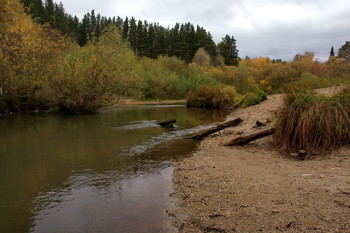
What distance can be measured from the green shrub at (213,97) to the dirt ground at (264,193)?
2711 centimetres

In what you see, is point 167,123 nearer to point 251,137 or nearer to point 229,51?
point 251,137

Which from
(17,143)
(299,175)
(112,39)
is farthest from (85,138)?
(112,39)

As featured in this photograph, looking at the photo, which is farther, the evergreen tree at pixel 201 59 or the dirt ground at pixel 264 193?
the evergreen tree at pixel 201 59

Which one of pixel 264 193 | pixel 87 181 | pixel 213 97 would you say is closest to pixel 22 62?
pixel 87 181

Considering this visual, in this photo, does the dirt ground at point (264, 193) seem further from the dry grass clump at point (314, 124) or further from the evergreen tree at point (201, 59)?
the evergreen tree at point (201, 59)

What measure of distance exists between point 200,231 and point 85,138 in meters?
11.8

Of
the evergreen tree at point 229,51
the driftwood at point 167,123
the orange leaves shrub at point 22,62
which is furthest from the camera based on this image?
the evergreen tree at point 229,51

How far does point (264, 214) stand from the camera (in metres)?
5.28

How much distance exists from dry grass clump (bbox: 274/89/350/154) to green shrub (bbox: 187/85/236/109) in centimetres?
2619

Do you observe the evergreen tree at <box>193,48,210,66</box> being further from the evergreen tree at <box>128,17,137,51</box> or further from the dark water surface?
the dark water surface

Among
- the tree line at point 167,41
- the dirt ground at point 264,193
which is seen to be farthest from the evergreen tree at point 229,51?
the dirt ground at point 264,193

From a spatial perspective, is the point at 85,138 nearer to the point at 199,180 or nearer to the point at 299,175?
the point at 199,180

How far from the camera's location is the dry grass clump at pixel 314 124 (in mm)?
9539

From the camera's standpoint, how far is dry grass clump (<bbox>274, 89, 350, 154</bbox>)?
9539 mm
